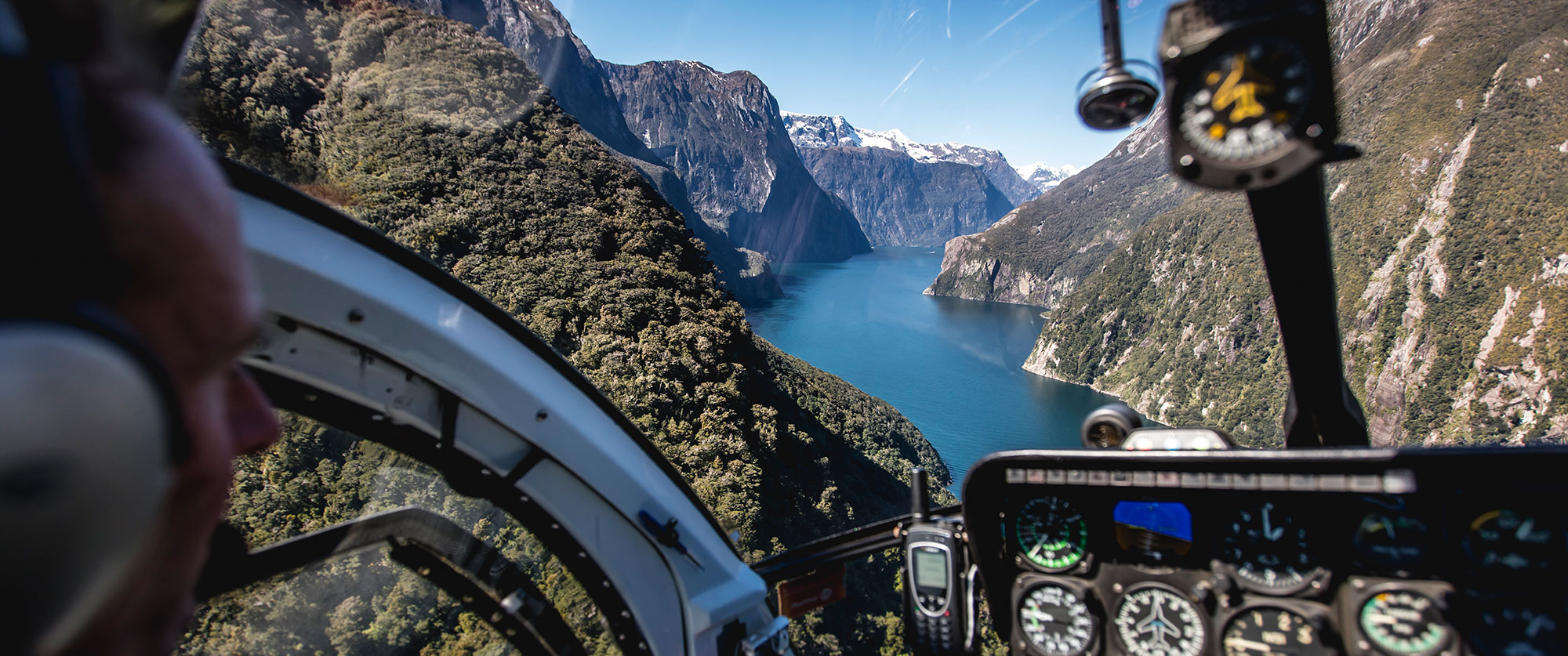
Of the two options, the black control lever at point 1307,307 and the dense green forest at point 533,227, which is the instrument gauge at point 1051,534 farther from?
the dense green forest at point 533,227

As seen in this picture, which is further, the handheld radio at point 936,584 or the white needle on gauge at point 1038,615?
the white needle on gauge at point 1038,615

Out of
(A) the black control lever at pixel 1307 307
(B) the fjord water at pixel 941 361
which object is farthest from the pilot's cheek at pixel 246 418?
(B) the fjord water at pixel 941 361

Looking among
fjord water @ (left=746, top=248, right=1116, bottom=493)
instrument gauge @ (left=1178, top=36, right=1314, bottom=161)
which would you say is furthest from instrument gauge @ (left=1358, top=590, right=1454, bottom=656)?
fjord water @ (left=746, top=248, right=1116, bottom=493)

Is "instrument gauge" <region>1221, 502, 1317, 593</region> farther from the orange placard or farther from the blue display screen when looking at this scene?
the orange placard

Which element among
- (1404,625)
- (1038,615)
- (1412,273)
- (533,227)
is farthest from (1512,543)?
(1412,273)

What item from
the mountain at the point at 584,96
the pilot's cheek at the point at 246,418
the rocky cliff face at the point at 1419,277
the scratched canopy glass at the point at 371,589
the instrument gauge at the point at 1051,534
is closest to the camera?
the pilot's cheek at the point at 246,418

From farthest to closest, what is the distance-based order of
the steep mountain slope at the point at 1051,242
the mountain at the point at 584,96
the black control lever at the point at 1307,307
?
1. the steep mountain slope at the point at 1051,242
2. the mountain at the point at 584,96
3. the black control lever at the point at 1307,307
